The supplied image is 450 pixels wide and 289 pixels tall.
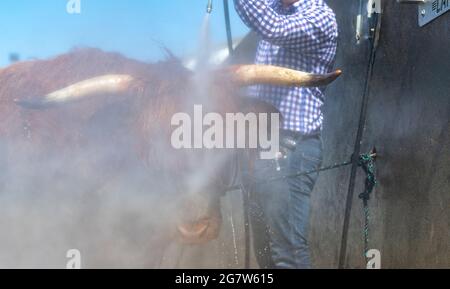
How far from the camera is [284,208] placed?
9.32 ft

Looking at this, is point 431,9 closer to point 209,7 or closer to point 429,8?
point 429,8

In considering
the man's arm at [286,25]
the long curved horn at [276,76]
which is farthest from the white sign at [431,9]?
the long curved horn at [276,76]

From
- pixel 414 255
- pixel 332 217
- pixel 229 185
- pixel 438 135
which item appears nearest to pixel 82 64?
pixel 229 185

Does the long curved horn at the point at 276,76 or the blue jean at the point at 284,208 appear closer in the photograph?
the long curved horn at the point at 276,76

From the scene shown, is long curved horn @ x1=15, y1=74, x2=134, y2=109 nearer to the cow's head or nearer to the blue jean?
the cow's head

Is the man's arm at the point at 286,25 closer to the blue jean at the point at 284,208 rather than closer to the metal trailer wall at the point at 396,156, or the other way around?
the blue jean at the point at 284,208

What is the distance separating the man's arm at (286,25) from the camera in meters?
2.74

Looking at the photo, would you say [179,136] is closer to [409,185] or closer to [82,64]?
[82,64]

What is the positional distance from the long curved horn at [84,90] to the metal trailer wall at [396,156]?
1028 millimetres

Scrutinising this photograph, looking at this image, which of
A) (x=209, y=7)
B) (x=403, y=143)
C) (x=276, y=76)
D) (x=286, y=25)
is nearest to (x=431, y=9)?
(x=403, y=143)

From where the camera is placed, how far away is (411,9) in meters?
3.47

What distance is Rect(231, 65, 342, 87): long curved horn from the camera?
2469 mm

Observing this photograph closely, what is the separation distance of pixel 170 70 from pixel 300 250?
120 centimetres

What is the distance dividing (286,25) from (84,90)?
3.62 feet
